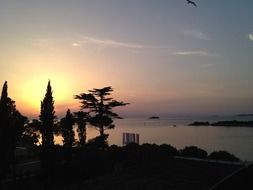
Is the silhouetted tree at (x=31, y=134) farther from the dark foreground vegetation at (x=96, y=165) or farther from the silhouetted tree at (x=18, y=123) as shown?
the silhouetted tree at (x=18, y=123)

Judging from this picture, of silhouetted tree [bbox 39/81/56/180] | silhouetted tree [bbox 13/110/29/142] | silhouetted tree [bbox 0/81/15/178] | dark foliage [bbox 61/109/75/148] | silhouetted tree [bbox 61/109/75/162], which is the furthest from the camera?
dark foliage [bbox 61/109/75/148]

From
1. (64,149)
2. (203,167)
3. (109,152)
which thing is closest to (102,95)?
(64,149)

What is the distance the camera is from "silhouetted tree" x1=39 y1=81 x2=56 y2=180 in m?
26.0

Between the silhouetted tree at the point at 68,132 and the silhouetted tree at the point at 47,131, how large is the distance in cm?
556

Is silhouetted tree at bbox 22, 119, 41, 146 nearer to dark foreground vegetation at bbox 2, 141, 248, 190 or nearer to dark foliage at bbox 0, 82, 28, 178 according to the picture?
dark foreground vegetation at bbox 2, 141, 248, 190

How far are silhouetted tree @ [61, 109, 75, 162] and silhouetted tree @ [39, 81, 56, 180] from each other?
5.56m

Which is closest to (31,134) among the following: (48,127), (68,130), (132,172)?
(68,130)

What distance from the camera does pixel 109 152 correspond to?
1160 inches

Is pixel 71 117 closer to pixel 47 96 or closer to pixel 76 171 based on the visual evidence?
pixel 47 96

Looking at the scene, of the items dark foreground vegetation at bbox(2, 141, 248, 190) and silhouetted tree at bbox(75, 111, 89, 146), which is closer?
dark foreground vegetation at bbox(2, 141, 248, 190)

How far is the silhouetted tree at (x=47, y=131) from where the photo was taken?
85.5 feet

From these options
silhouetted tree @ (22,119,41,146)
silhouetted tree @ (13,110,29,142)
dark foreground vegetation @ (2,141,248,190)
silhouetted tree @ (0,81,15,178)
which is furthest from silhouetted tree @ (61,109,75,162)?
silhouetted tree @ (0,81,15,178)

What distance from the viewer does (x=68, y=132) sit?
35.9 m

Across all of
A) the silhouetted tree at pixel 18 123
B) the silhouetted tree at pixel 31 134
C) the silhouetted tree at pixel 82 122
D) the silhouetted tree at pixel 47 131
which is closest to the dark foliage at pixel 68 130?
the silhouetted tree at pixel 82 122
